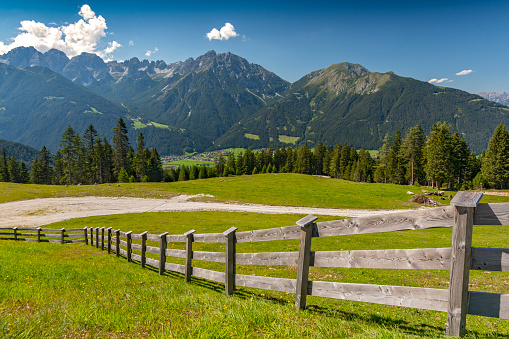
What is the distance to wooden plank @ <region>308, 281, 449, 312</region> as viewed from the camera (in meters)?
3.97

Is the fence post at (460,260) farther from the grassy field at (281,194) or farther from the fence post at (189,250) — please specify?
the grassy field at (281,194)

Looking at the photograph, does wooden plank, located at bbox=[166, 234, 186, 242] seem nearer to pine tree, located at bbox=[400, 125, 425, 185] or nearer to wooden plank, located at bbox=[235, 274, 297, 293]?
wooden plank, located at bbox=[235, 274, 297, 293]

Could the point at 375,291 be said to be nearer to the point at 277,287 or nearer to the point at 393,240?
the point at 277,287

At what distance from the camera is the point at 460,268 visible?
371 centimetres

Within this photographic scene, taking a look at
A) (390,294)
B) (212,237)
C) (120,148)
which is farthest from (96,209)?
(120,148)

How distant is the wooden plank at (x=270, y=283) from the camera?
18.8ft

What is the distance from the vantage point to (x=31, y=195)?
42.7 meters

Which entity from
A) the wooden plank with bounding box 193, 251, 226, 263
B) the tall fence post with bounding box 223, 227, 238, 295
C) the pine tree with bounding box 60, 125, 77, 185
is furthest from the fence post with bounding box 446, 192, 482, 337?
the pine tree with bounding box 60, 125, 77, 185

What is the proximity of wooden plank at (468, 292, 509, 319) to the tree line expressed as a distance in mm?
83673

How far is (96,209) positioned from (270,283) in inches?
1529

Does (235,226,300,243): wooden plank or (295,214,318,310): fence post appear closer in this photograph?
(295,214,318,310): fence post

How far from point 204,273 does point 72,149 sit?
85.8 m

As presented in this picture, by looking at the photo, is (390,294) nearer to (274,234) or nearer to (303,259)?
(303,259)

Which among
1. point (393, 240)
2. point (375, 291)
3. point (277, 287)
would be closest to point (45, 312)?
point (277, 287)
